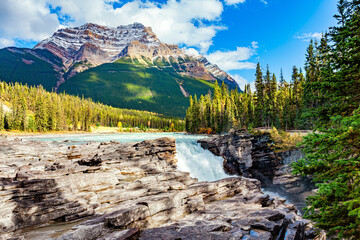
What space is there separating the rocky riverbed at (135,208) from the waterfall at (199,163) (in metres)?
13.2

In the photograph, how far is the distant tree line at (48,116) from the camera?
82875 mm

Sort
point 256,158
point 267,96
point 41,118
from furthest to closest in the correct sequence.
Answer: point 41,118
point 267,96
point 256,158

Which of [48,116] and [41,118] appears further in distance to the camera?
[48,116]

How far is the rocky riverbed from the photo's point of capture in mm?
11508

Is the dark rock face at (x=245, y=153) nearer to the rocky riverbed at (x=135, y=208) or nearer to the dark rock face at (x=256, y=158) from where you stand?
the dark rock face at (x=256, y=158)

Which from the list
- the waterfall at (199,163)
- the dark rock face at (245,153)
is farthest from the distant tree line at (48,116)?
the dark rock face at (245,153)

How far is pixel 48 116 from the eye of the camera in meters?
91.2

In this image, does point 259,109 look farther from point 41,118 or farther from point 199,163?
point 41,118

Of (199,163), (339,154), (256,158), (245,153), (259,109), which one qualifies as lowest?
(199,163)

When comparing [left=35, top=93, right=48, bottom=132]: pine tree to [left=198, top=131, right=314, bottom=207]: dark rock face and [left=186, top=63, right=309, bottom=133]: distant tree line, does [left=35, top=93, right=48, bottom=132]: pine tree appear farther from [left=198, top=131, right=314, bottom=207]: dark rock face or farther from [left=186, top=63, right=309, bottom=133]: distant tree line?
[left=198, top=131, right=314, bottom=207]: dark rock face

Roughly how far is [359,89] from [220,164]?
34.1m

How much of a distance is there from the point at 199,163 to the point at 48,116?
88933 millimetres

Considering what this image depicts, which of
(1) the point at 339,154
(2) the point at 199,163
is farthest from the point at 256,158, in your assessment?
(1) the point at 339,154

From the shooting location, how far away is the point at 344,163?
232 inches
